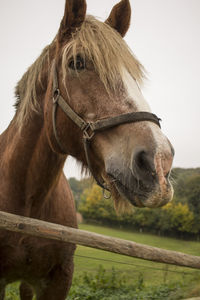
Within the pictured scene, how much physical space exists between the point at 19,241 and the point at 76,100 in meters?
1.49

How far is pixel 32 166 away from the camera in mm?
2443

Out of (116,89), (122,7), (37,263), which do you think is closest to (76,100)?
(116,89)

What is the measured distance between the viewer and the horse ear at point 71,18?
6.51ft

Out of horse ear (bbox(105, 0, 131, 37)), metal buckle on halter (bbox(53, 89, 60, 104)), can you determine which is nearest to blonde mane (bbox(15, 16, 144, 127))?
metal buckle on halter (bbox(53, 89, 60, 104))

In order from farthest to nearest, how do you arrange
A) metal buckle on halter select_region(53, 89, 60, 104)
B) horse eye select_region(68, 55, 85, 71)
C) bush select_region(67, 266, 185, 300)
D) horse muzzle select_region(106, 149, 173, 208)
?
1. bush select_region(67, 266, 185, 300)
2. metal buckle on halter select_region(53, 89, 60, 104)
3. horse eye select_region(68, 55, 85, 71)
4. horse muzzle select_region(106, 149, 173, 208)

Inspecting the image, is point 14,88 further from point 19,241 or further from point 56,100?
point 19,241

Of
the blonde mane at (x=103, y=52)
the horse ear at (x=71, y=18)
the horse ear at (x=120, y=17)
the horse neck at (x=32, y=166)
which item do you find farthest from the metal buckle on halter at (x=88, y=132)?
the horse ear at (x=120, y=17)

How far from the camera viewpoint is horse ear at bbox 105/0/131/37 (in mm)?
2307

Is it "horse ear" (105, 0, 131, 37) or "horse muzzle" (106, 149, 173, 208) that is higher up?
"horse ear" (105, 0, 131, 37)

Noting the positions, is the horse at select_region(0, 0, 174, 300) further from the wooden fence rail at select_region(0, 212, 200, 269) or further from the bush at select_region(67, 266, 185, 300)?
the bush at select_region(67, 266, 185, 300)

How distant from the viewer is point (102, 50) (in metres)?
1.94

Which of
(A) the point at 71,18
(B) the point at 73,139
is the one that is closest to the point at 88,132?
(B) the point at 73,139

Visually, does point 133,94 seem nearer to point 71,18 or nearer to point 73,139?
point 73,139

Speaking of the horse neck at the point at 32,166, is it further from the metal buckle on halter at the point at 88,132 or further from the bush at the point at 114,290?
the bush at the point at 114,290
